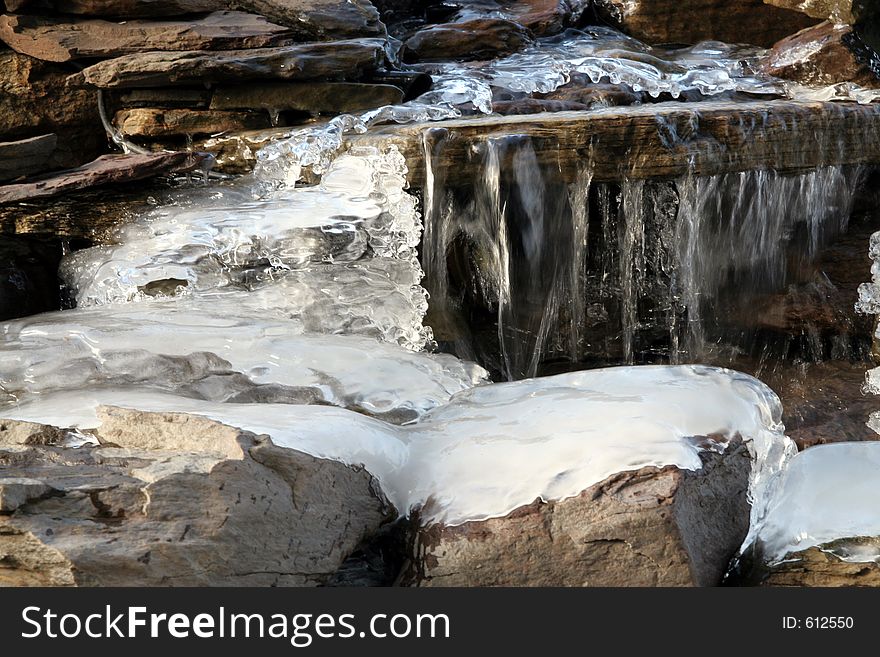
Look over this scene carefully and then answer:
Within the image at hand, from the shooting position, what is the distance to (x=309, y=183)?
194 inches

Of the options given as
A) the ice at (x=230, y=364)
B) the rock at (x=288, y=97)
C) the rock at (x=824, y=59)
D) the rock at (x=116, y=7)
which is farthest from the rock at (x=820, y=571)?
the rock at (x=116, y=7)

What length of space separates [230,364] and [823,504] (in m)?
1.95

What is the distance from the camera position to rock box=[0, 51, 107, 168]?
568 centimetres

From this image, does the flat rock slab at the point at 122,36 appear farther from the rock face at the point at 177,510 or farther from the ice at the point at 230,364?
the rock face at the point at 177,510

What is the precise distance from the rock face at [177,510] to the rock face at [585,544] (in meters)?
0.22

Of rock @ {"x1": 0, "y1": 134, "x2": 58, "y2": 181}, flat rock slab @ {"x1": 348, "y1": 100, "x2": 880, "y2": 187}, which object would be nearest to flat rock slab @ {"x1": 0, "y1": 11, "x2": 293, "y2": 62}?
rock @ {"x1": 0, "y1": 134, "x2": 58, "y2": 181}

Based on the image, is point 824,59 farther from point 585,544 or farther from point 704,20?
point 585,544

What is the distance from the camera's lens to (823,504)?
2771mm

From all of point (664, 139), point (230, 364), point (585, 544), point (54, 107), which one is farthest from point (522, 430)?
point (54, 107)

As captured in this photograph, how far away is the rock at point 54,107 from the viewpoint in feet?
18.6
